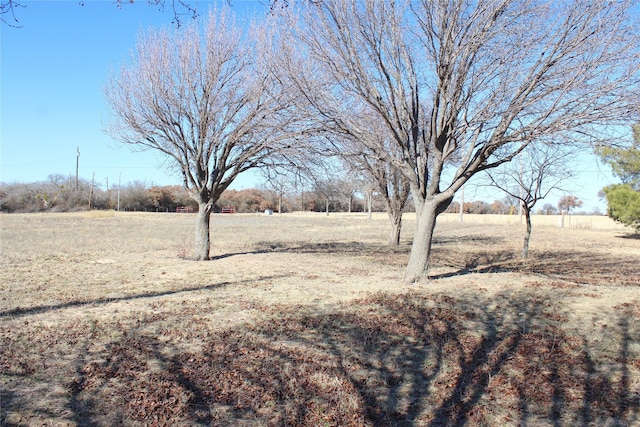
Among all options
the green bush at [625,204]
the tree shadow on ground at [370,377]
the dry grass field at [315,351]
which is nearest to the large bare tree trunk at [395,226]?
the dry grass field at [315,351]

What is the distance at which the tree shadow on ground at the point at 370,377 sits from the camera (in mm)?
3486

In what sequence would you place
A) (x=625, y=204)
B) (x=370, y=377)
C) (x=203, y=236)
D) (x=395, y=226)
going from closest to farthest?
(x=370, y=377), (x=203, y=236), (x=395, y=226), (x=625, y=204)

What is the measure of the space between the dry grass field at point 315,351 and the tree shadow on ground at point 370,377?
0.02m

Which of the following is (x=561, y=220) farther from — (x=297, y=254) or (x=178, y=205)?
(x=178, y=205)

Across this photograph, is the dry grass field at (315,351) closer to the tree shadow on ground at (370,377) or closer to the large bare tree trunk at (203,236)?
the tree shadow on ground at (370,377)

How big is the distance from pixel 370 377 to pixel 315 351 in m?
0.83

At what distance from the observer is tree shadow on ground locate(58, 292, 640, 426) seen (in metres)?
3.49

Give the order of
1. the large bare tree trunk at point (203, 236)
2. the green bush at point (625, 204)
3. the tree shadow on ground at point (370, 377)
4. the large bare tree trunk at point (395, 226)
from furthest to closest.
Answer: the green bush at point (625, 204) < the large bare tree trunk at point (395, 226) < the large bare tree trunk at point (203, 236) < the tree shadow on ground at point (370, 377)

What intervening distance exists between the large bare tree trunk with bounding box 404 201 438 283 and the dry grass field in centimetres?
34

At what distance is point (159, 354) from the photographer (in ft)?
15.5

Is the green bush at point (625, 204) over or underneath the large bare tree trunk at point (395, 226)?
over

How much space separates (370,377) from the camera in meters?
4.24

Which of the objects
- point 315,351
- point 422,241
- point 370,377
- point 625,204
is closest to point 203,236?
point 422,241

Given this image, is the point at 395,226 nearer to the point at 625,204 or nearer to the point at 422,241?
the point at 422,241
